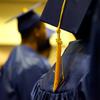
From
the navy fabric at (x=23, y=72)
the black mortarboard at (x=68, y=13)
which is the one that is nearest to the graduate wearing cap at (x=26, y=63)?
the navy fabric at (x=23, y=72)

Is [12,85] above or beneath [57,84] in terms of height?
beneath

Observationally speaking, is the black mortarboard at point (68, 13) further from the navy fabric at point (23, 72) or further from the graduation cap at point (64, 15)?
the navy fabric at point (23, 72)

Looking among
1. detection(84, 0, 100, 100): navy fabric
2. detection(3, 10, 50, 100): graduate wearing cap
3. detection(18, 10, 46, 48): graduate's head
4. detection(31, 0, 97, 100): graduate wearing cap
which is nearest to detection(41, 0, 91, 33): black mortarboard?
detection(31, 0, 97, 100): graduate wearing cap

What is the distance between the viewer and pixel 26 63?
7.49ft

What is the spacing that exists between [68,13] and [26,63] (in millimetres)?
1312

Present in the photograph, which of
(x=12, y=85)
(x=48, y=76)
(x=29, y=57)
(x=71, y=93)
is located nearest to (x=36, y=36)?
(x=29, y=57)

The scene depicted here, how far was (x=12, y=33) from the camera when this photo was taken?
4211 millimetres

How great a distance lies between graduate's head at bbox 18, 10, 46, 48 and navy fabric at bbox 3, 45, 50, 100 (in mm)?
87

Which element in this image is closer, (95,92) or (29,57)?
(95,92)

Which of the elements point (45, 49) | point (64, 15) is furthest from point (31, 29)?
point (64, 15)

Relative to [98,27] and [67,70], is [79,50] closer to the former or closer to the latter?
[67,70]

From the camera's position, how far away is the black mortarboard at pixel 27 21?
246 centimetres

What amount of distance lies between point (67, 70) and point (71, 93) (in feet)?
0.29

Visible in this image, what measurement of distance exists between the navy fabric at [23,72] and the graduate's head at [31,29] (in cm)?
9
